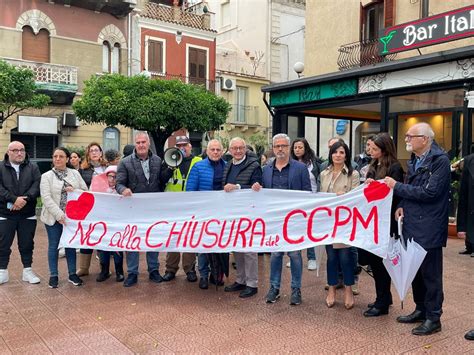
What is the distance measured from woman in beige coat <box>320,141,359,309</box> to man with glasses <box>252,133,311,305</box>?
28 centimetres

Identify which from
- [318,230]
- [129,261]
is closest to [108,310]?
[129,261]

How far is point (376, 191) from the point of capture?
4.58 meters

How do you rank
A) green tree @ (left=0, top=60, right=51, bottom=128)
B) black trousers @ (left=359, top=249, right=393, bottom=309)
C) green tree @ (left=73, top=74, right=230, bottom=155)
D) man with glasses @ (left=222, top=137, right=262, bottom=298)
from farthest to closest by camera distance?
1. green tree @ (left=73, top=74, right=230, bottom=155)
2. green tree @ (left=0, top=60, right=51, bottom=128)
3. man with glasses @ (left=222, top=137, right=262, bottom=298)
4. black trousers @ (left=359, top=249, right=393, bottom=309)

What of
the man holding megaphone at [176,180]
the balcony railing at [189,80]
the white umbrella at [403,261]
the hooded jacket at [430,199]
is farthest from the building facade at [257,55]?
the hooded jacket at [430,199]

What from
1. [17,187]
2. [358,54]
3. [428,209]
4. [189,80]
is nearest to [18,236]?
[17,187]

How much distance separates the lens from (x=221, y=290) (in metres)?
5.56

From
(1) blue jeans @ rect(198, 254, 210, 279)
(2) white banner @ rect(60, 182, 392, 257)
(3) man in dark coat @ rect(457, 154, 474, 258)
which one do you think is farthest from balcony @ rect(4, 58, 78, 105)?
(3) man in dark coat @ rect(457, 154, 474, 258)

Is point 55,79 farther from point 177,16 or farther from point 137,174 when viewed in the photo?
point 137,174

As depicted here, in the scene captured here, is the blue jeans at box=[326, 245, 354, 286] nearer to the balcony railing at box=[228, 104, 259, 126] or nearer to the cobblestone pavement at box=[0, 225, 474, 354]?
the cobblestone pavement at box=[0, 225, 474, 354]

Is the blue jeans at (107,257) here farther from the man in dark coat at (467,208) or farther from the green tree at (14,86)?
the green tree at (14,86)

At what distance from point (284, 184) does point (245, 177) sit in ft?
1.50

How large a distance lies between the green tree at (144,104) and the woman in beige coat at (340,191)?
35.9 feet

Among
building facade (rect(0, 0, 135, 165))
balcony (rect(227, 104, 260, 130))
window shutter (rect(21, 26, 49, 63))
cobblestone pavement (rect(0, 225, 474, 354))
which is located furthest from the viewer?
balcony (rect(227, 104, 260, 130))

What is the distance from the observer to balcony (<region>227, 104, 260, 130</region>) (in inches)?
1185
